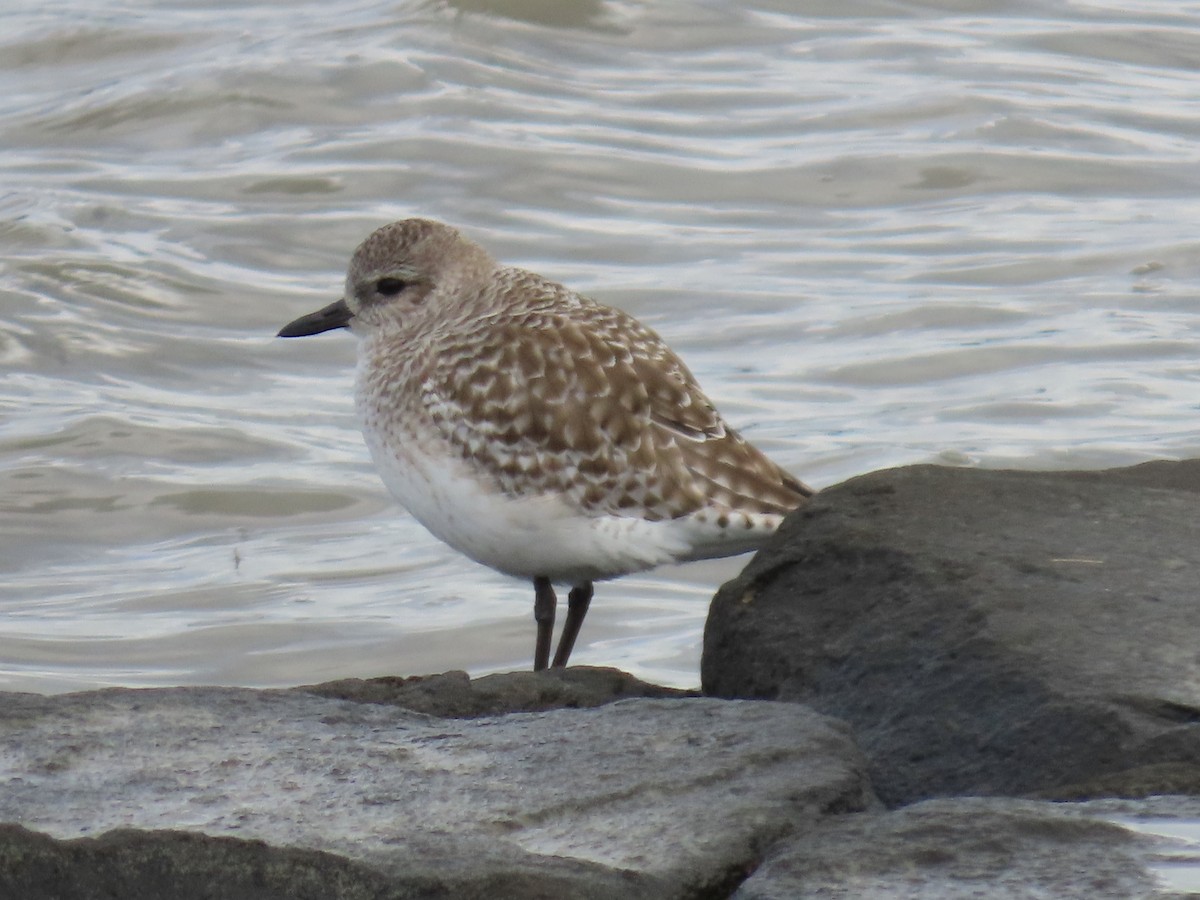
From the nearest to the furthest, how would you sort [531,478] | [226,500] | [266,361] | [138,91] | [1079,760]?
[1079,760] < [531,478] < [226,500] < [266,361] < [138,91]

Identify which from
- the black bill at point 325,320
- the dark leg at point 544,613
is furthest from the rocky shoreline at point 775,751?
the black bill at point 325,320

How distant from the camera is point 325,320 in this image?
24.4ft

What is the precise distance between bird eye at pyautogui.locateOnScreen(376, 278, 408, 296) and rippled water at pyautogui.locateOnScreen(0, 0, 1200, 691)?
8.82ft

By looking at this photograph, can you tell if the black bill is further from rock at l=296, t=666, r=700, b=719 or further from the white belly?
rock at l=296, t=666, r=700, b=719

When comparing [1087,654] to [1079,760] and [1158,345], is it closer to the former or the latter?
[1079,760]

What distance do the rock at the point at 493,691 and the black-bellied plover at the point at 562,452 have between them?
78cm

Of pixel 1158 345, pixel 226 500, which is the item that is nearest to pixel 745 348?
pixel 1158 345

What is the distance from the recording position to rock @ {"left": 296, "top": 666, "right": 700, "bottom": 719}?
5.02 meters

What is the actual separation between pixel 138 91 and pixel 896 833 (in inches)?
580

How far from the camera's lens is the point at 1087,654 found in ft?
14.1

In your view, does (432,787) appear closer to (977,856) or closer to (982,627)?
(977,856)

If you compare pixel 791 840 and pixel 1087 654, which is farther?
pixel 1087 654

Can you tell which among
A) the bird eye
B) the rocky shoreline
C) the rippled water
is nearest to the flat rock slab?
the rocky shoreline

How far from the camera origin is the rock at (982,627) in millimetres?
4109
